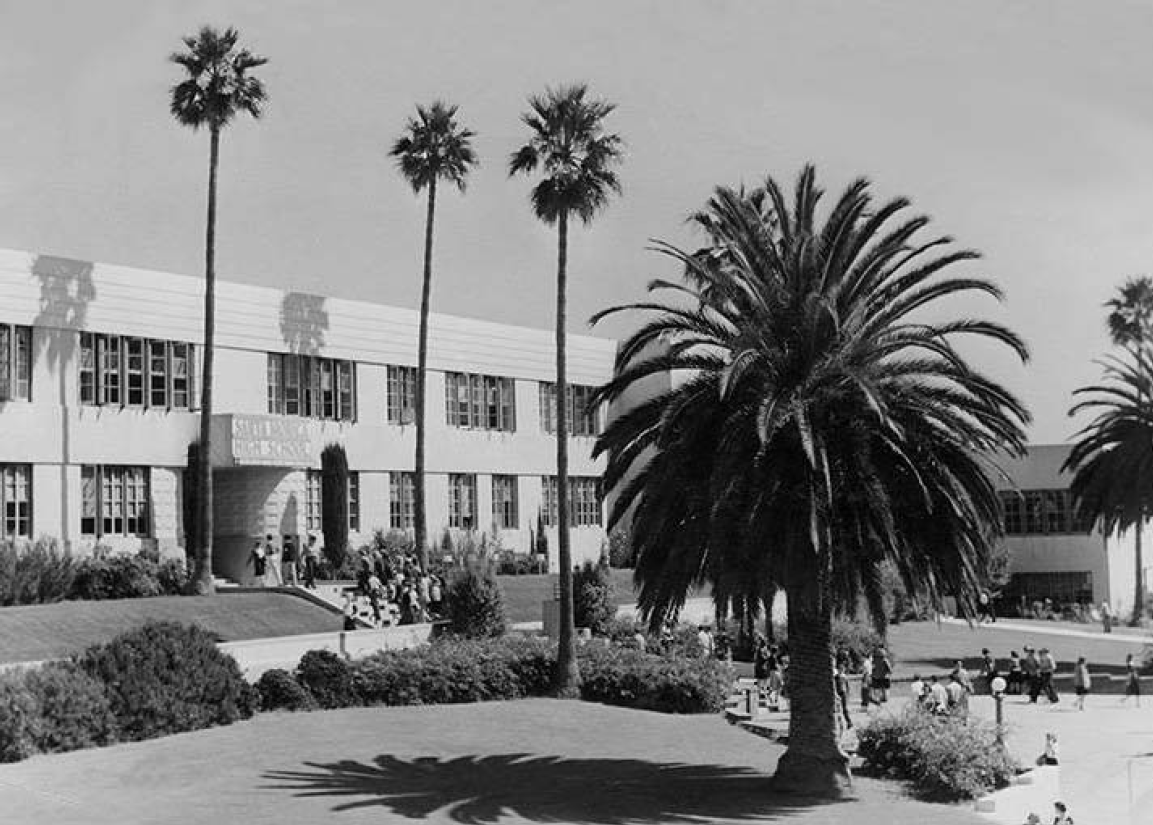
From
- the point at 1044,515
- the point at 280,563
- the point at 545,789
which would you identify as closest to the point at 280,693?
the point at 545,789

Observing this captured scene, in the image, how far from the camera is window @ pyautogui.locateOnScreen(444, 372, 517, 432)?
63719 mm

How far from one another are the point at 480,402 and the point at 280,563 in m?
14.5

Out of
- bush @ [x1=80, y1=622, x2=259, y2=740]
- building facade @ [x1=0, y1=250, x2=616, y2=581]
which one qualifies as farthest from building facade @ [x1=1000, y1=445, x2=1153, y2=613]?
bush @ [x1=80, y1=622, x2=259, y2=740]

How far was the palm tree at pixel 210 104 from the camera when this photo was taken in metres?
48.2

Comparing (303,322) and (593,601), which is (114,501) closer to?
(303,322)

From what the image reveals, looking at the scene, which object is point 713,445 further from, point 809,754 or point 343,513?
point 343,513

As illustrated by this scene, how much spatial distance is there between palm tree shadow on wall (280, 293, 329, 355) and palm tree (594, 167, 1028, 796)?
2847cm

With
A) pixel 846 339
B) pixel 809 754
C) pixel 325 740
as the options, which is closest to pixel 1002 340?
pixel 846 339

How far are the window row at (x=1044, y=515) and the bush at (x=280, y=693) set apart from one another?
53.7 meters

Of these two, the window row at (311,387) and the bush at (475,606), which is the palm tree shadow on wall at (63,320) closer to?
the window row at (311,387)

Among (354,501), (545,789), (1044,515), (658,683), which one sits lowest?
(545,789)

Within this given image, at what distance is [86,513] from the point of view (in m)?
49.1

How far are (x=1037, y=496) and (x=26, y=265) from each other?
5316 centimetres

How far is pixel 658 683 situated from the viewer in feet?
127
